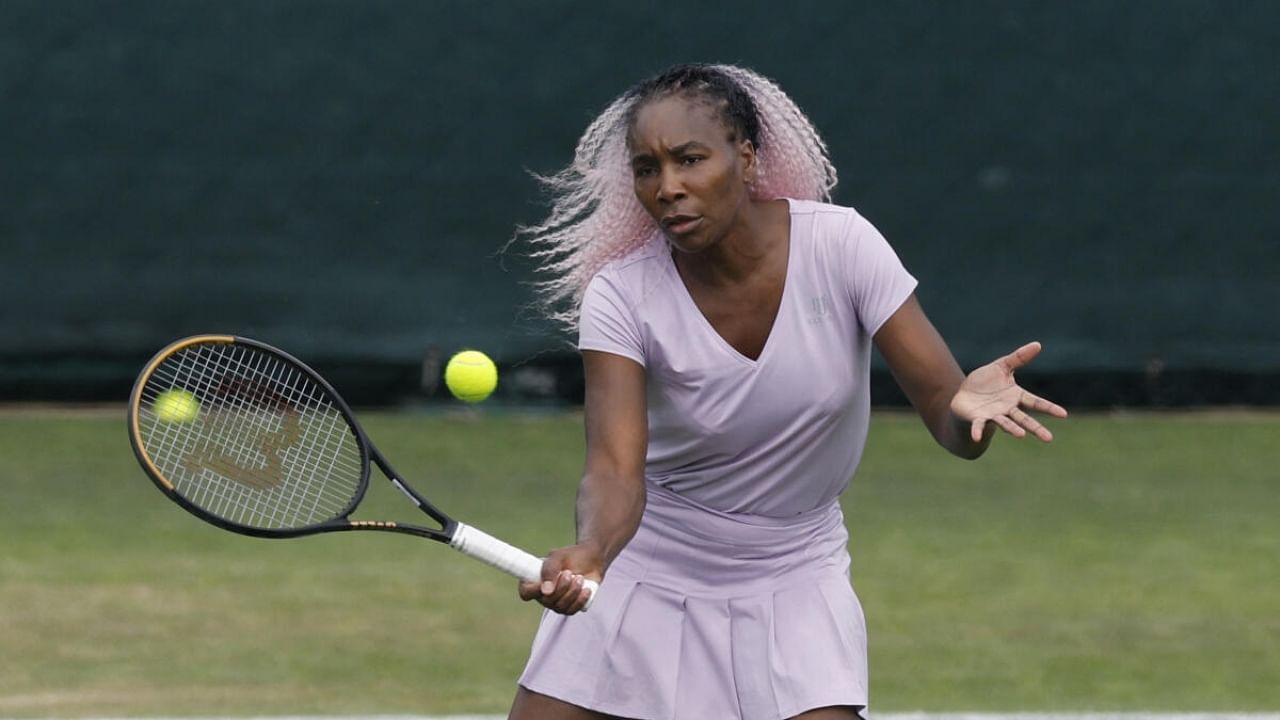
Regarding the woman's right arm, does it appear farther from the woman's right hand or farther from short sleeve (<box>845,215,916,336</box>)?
short sleeve (<box>845,215,916,336</box>)

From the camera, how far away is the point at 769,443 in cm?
319

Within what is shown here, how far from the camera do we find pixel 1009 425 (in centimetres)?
286

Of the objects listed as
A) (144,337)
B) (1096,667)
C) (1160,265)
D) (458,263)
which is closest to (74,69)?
(144,337)

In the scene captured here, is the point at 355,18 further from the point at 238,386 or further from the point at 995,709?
the point at 238,386

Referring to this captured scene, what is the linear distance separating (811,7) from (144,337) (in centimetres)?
301

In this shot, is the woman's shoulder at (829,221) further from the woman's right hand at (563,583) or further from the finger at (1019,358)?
the woman's right hand at (563,583)

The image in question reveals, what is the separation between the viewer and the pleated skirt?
317cm

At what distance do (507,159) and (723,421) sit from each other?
20.3 ft

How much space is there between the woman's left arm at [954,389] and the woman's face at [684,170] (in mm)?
285

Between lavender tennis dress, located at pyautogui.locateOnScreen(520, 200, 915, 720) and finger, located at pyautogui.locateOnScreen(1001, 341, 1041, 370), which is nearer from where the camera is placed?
finger, located at pyautogui.locateOnScreen(1001, 341, 1041, 370)

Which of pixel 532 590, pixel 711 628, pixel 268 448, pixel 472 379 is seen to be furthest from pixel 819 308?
pixel 472 379

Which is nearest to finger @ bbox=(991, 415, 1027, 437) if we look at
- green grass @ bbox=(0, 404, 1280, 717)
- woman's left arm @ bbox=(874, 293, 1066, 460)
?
woman's left arm @ bbox=(874, 293, 1066, 460)

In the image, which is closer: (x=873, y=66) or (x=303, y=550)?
(x=303, y=550)

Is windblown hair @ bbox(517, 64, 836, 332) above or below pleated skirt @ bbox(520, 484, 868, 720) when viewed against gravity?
above
